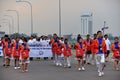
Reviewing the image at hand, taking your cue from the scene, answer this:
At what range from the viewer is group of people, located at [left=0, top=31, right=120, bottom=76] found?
15914mm

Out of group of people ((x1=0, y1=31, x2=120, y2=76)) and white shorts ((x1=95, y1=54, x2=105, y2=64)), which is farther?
group of people ((x1=0, y1=31, x2=120, y2=76))

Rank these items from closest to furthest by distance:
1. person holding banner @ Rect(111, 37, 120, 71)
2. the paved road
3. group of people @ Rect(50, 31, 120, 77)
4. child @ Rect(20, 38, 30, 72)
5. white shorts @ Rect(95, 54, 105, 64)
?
the paved road, white shorts @ Rect(95, 54, 105, 64), group of people @ Rect(50, 31, 120, 77), child @ Rect(20, 38, 30, 72), person holding banner @ Rect(111, 37, 120, 71)

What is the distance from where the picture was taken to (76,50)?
19156 mm

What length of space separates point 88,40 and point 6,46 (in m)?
4.54

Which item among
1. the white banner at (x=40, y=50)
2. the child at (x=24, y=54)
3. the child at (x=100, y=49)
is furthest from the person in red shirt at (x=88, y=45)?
the white banner at (x=40, y=50)

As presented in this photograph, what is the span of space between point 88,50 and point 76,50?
11.2 ft

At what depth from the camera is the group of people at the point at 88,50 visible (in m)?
15.9

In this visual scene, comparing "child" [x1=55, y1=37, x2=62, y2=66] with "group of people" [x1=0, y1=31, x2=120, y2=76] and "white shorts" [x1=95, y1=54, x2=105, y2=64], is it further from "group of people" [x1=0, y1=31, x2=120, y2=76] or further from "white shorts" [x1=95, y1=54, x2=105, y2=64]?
"white shorts" [x1=95, y1=54, x2=105, y2=64]

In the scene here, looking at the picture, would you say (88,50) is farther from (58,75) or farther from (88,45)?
(58,75)

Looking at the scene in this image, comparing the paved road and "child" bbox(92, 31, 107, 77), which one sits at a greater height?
"child" bbox(92, 31, 107, 77)

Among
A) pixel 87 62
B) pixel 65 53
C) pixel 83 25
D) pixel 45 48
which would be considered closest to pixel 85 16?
pixel 83 25

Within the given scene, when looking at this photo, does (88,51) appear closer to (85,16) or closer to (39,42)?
(39,42)

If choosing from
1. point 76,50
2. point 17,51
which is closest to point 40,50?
point 17,51

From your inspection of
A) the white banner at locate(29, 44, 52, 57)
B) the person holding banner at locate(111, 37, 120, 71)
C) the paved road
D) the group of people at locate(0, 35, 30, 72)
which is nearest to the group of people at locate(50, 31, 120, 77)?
the person holding banner at locate(111, 37, 120, 71)
